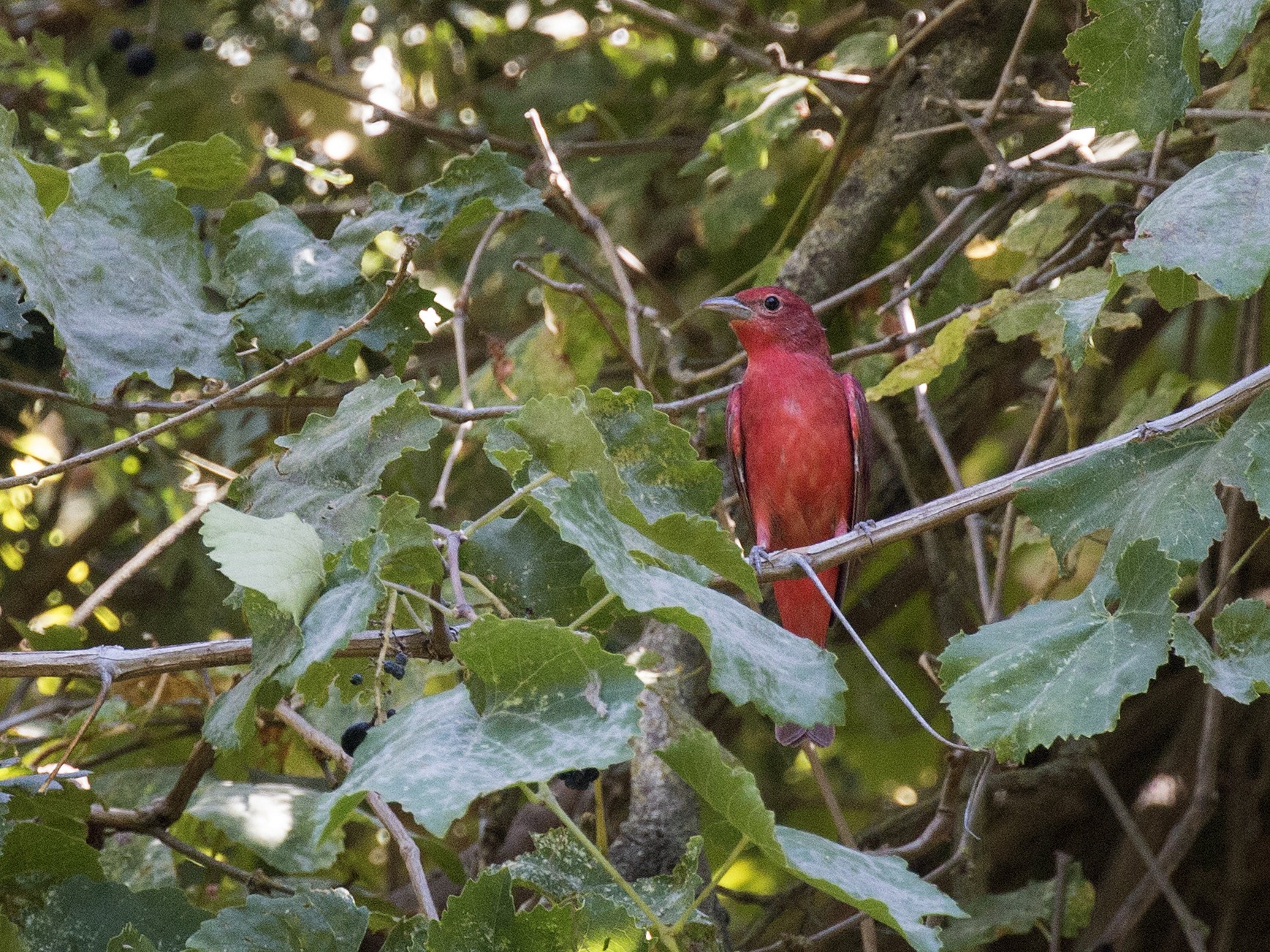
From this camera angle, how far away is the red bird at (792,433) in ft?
13.2

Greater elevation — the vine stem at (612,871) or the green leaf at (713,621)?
the green leaf at (713,621)

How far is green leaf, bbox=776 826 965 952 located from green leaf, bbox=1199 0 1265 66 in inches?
49.8

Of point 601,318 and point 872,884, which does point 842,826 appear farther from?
point 601,318

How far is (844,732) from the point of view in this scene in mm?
4715

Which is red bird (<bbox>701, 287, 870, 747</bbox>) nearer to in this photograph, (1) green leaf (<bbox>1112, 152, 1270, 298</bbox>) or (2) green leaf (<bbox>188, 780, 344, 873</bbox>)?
(2) green leaf (<bbox>188, 780, 344, 873</bbox>)

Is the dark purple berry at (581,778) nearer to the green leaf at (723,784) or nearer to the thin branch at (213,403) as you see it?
the green leaf at (723,784)

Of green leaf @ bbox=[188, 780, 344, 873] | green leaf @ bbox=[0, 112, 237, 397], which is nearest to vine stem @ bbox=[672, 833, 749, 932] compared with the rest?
green leaf @ bbox=[188, 780, 344, 873]

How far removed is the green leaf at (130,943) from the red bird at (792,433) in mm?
2426

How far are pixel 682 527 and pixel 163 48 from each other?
163 inches

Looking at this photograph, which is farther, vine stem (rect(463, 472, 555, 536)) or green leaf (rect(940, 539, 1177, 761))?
green leaf (rect(940, 539, 1177, 761))

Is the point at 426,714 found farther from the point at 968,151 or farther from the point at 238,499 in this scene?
the point at 968,151

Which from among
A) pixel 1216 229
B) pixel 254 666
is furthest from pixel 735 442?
pixel 254 666

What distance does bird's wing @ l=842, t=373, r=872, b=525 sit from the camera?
13.2 ft

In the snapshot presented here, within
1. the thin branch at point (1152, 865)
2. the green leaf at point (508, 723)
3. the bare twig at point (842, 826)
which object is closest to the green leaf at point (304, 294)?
the green leaf at point (508, 723)
